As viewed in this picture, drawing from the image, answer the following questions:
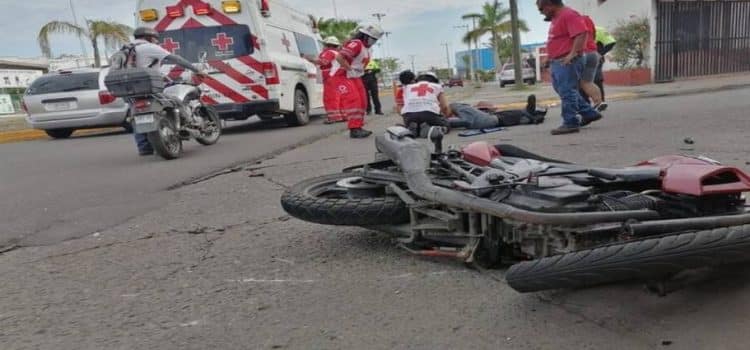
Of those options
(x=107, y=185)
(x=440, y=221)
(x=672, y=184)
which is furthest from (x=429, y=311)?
(x=107, y=185)

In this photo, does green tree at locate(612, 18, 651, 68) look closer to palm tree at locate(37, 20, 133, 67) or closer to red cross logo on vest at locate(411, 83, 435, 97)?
red cross logo on vest at locate(411, 83, 435, 97)

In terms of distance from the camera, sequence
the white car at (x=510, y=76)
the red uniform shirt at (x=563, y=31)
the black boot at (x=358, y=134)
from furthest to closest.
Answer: the white car at (x=510, y=76), the black boot at (x=358, y=134), the red uniform shirt at (x=563, y=31)

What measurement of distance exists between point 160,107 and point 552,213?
535 centimetres

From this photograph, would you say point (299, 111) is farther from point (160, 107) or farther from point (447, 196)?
point (447, 196)

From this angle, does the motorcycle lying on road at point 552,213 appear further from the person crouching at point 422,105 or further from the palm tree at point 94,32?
the palm tree at point 94,32

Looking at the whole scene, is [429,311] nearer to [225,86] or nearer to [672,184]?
[672,184]

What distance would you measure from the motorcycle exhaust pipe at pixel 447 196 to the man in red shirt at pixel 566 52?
3.72m

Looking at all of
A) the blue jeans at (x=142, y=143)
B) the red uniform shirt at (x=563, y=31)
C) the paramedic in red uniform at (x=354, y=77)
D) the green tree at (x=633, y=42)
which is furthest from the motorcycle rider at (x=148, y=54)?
the green tree at (x=633, y=42)

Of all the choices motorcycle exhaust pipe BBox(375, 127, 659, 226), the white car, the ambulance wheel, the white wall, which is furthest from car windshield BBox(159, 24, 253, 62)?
the white car

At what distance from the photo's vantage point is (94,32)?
24000mm

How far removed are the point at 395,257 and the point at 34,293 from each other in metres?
1.54

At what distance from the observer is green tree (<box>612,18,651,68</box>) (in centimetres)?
1514

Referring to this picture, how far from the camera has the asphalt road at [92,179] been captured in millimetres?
3496

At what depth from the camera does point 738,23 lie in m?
16.0
